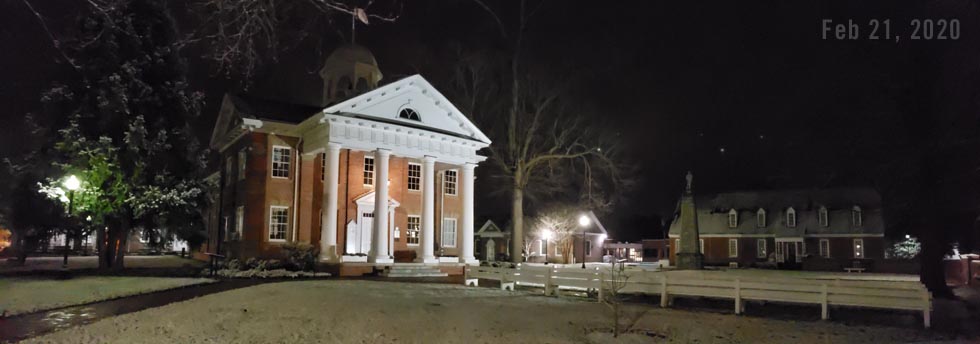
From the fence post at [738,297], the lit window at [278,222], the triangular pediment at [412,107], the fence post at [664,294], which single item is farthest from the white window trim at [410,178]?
the fence post at [738,297]

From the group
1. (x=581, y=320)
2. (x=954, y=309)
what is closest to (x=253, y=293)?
(x=581, y=320)

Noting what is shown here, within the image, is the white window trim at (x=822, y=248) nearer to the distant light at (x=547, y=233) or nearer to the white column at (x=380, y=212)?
the distant light at (x=547, y=233)

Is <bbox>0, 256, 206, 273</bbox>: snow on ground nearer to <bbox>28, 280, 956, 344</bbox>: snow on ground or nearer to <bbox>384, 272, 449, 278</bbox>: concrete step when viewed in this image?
<bbox>384, 272, 449, 278</bbox>: concrete step

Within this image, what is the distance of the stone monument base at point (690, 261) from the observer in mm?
37562

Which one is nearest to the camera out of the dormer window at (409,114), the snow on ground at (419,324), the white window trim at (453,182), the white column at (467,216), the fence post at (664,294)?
the snow on ground at (419,324)

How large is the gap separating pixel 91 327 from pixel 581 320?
937 cm

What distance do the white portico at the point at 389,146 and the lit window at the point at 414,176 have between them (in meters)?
0.65

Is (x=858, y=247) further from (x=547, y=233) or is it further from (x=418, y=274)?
(x=418, y=274)

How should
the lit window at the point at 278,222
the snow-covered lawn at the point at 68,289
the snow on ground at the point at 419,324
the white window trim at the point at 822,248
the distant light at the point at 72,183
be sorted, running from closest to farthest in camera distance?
the snow on ground at the point at 419,324
the snow-covered lawn at the point at 68,289
the distant light at the point at 72,183
the lit window at the point at 278,222
the white window trim at the point at 822,248

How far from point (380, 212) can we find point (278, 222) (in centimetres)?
591

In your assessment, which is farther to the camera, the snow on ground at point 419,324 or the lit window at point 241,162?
the lit window at point 241,162

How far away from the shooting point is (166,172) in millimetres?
28578

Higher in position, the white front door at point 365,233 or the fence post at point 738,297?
the white front door at point 365,233

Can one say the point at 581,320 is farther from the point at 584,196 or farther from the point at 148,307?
the point at 584,196
